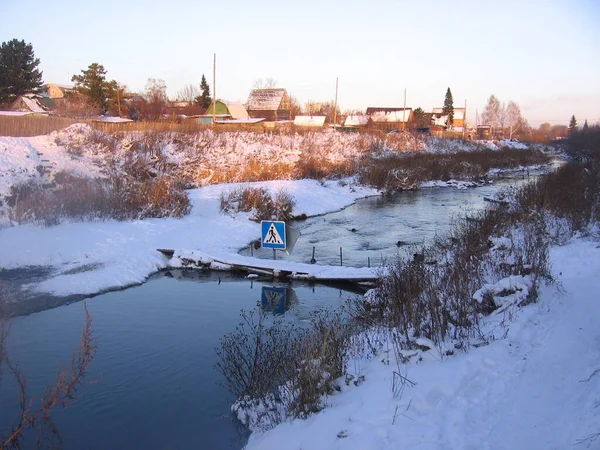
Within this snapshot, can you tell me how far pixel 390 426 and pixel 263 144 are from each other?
1286 inches

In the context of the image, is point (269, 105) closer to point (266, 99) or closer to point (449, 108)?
point (266, 99)

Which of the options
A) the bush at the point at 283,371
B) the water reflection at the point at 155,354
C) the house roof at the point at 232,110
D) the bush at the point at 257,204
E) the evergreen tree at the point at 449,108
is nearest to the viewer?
the bush at the point at 283,371

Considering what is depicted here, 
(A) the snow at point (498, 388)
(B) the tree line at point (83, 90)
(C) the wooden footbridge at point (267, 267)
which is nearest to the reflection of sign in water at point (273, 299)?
(C) the wooden footbridge at point (267, 267)

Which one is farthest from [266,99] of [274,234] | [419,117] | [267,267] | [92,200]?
[267,267]

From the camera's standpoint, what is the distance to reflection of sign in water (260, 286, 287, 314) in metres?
11.9

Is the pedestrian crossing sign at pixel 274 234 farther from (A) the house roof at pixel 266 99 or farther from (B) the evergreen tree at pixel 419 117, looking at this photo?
(B) the evergreen tree at pixel 419 117

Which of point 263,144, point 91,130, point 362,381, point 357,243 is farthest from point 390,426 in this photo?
point 263,144

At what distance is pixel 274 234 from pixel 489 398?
10.1 metres

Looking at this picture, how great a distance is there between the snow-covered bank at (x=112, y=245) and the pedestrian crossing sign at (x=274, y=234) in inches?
64.3

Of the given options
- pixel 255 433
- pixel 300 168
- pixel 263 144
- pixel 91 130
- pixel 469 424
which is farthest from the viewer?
pixel 263 144

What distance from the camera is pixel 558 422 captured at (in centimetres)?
473

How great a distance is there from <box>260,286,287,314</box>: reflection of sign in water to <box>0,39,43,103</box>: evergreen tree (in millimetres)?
48884

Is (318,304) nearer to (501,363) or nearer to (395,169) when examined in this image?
(501,363)

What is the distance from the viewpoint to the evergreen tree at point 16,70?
4997cm
